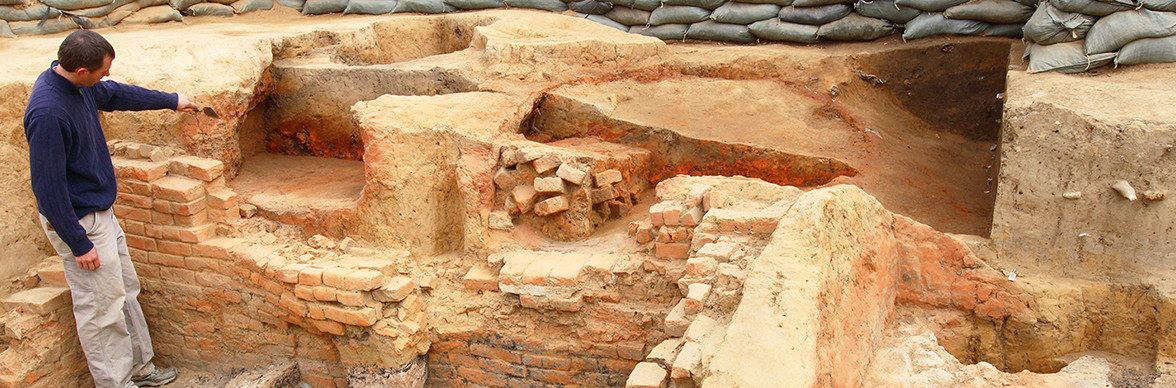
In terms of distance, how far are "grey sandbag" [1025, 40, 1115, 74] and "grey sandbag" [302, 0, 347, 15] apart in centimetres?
589

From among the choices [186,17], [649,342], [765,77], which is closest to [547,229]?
[649,342]

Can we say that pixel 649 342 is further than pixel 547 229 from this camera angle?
No

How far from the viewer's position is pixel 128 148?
207 inches

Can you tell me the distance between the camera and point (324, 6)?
26.8ft

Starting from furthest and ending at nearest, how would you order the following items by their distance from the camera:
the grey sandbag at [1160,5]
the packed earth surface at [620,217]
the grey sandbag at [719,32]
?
the grey sandbag at [719,32]
the grey sandbag at [1160,5]
the packed earth surface at [620,217]

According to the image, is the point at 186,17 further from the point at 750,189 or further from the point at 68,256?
the point at 750,189

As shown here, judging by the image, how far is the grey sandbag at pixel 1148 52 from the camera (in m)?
5.27

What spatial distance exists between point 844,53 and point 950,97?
908 mm

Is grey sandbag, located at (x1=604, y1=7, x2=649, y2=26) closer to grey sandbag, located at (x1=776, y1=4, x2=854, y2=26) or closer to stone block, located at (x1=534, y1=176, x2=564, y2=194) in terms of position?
grey sandbag, located at (x1=776, y1=4, x2=854, y2=26)

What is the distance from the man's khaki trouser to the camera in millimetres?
4559

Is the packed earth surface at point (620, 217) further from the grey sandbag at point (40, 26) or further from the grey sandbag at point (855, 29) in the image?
the grey sandbag at point (40, 26)

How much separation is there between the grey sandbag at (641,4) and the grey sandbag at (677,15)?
50mm

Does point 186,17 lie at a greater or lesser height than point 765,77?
greater

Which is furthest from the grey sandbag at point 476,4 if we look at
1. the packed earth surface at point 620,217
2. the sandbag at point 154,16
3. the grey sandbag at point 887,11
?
the grey sandbag at point 887,11
